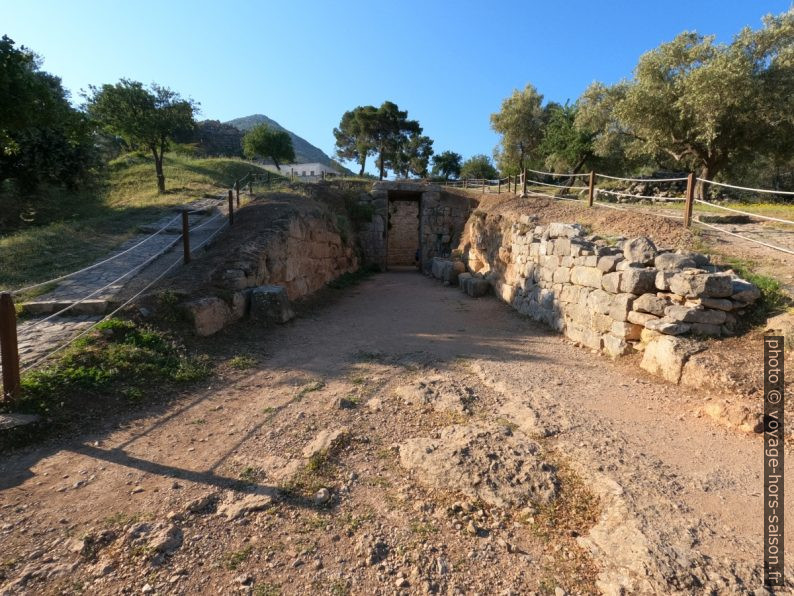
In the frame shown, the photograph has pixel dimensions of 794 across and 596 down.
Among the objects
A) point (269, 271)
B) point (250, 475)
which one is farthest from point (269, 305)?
point (250, 475)

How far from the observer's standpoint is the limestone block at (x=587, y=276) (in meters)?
7.20

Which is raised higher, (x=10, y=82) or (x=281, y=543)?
(x=10, y=82)

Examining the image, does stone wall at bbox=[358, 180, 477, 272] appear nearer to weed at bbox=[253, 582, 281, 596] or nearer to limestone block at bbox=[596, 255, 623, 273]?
limestone block at bbox=[596, 255, 623, 273]

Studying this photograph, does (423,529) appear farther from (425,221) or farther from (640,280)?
(425,221)

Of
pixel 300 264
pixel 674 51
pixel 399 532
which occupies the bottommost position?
pixel 399 532

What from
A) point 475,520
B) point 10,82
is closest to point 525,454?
point 475,520

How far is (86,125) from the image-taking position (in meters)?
10.5

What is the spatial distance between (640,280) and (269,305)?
20.4 feet

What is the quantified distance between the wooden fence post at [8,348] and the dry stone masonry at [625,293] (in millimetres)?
7282

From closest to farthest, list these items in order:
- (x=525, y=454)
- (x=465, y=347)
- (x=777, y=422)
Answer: (x=525, y=454) → (x=777, y=422) → (x=465, y=347)

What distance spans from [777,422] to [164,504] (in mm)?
5516

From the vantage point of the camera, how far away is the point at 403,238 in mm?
24031

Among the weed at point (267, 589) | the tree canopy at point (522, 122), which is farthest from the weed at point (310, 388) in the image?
the tree canopy at point (522, 122)

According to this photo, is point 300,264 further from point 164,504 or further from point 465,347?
point 164,504
